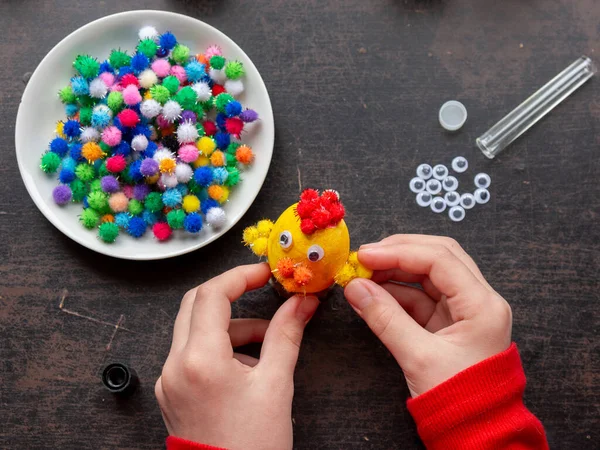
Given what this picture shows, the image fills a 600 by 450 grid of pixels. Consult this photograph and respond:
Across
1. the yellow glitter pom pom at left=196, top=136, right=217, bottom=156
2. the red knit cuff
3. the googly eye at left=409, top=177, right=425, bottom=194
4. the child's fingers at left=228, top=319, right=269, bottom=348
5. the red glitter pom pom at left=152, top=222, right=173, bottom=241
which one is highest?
the googly eye at left=409, top=177, right=425, bottom=194

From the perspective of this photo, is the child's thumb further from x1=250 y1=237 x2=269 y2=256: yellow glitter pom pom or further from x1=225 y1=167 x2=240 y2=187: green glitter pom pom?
x1=225 y1=167 x2=240 y2=187: green glitter pom pom

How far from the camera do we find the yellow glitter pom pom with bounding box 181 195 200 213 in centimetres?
87

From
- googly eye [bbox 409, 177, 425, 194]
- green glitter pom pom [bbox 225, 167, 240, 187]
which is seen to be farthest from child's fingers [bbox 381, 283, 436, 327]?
green glitter pom pom [bbox 225, 167, 240, 187]

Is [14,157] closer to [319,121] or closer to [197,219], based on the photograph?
[197,219]

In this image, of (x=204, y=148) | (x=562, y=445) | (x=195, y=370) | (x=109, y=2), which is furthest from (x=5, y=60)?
(x=562, y=445)

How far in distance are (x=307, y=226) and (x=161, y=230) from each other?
0.35 m

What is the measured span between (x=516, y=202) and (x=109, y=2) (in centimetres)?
85

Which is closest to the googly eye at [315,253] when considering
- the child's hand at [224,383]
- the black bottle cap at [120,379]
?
the child's hand at [224,383]

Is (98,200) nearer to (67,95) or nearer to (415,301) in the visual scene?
(67,95)

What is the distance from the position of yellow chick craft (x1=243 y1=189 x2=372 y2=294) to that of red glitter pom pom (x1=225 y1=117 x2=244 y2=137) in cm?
26

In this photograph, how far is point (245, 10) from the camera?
38.5 inches

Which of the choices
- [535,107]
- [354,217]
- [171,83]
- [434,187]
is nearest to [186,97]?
[171,83]

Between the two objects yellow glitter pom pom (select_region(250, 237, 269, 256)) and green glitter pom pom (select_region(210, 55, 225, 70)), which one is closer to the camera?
yellow glitter pom pom (select_region(250, 237, 269, 256))

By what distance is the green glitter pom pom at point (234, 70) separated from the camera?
0.88 metres
